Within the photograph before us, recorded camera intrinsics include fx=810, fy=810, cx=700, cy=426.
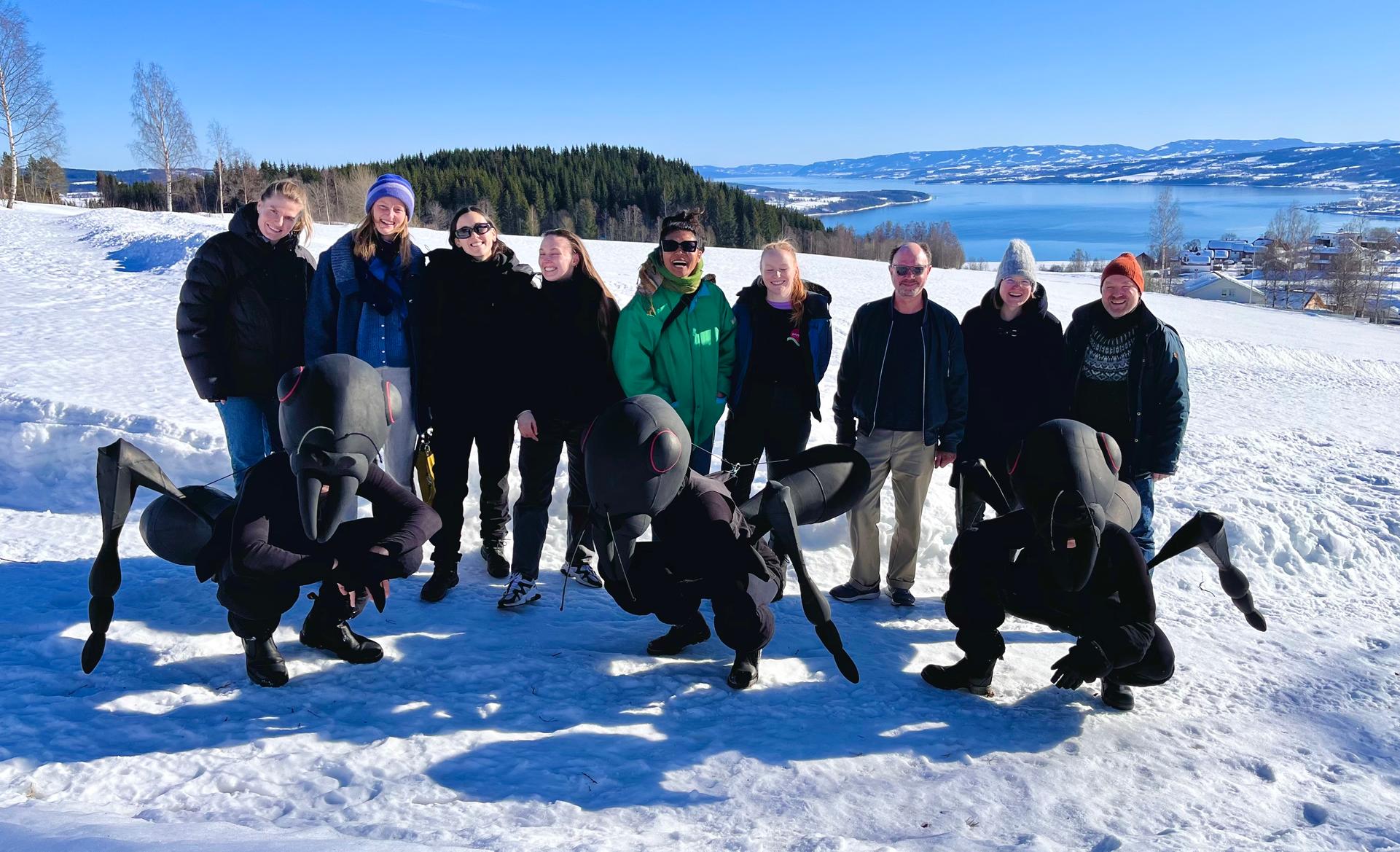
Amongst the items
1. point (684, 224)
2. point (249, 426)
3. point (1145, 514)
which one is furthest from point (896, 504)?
point (249, 426)

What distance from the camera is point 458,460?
439cm

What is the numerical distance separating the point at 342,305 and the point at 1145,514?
4398 millimetres

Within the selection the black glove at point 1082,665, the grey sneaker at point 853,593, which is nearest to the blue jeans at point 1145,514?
the black glove at point 1082,665

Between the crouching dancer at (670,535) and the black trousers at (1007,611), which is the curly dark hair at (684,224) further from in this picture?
the black trousers at (1007,611)

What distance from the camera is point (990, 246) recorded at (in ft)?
336

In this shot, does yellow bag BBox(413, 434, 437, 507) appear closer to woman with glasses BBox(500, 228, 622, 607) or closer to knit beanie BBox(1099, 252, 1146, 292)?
woman with glasses BBox(500, 228, 622, 607)

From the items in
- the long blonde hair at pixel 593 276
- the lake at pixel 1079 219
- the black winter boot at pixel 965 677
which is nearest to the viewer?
the black winter boot at pixel 965 677

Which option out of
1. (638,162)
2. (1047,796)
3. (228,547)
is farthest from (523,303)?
(638,162)

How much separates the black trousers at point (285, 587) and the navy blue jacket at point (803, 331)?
6.26 feet

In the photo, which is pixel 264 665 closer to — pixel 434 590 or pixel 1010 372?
pixel 434 590

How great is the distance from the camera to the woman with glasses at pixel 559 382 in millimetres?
4246

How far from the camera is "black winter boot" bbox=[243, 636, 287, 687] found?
3.37 m

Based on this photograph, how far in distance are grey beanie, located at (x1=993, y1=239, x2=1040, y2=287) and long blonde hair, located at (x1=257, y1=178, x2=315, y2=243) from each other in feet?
11.9

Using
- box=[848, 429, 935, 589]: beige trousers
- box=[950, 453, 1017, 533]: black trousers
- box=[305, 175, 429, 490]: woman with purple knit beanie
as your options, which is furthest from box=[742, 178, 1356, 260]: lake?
box=[305, 175, 429, 490]: woman with purple knit beanie
